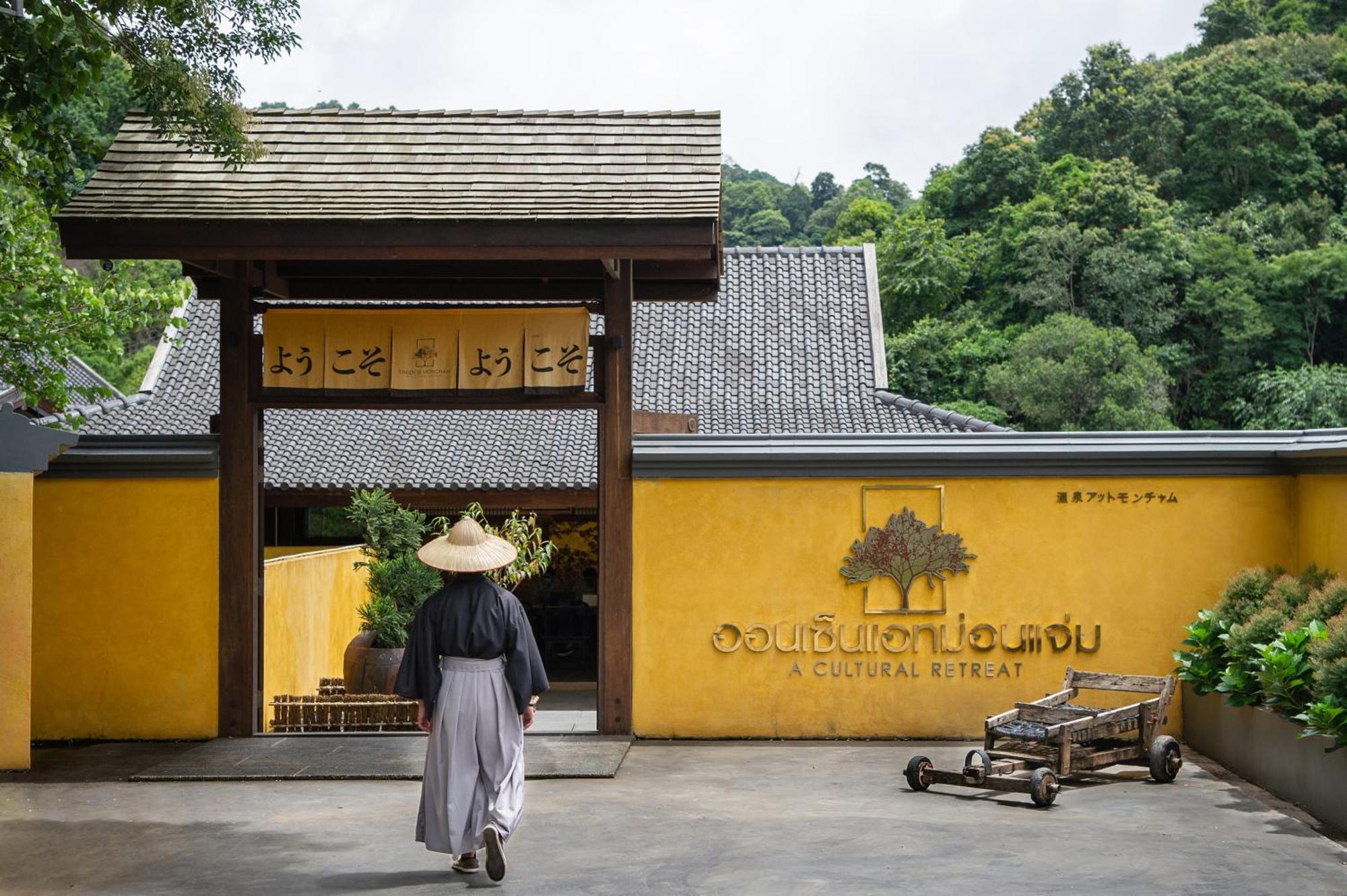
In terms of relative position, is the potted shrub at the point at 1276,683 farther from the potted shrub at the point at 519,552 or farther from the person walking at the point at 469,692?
the potted shrub at the point at 519,552

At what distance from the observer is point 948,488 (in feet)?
33.8

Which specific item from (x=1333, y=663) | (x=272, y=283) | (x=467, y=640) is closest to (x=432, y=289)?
(x=272, y=283)

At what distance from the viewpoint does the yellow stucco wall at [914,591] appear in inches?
405

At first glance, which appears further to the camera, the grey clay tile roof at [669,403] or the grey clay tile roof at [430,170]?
the grey clay tile roof at [669,403]

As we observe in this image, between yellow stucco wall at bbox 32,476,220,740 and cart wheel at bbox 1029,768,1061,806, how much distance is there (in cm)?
566

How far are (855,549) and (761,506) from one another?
2.41ft

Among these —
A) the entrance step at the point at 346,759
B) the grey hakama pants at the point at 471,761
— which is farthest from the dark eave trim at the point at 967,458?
the grey hakama pants at the point at 471,761

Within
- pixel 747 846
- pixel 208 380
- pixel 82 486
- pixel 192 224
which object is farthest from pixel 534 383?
pixel 208 380

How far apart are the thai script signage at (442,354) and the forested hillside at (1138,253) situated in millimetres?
22447

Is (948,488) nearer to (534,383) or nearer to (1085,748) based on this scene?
(1085,748)

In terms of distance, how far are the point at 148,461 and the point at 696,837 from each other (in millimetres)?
5131

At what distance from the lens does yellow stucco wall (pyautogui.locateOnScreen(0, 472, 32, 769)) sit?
353 inches

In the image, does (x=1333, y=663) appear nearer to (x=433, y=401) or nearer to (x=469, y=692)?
(x=469, y=692)

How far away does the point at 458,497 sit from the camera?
Result: 1988 centimetres
